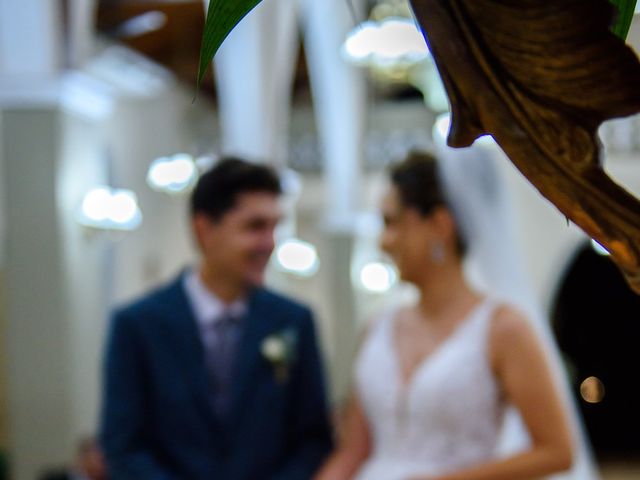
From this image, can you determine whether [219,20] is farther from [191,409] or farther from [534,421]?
[191,409]

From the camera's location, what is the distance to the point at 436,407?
3457 mm

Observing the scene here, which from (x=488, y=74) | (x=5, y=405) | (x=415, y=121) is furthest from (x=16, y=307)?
(x=488, y=74)

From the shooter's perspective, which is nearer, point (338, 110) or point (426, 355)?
point (426, 355)

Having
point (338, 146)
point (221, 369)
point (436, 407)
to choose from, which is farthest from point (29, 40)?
point (436, 407)

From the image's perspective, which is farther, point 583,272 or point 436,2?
point 583,272

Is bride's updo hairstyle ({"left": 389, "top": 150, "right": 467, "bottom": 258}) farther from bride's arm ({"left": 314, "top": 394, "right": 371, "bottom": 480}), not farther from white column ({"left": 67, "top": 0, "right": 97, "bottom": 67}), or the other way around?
white column ({"left": 67, "top": 0, "right": 97, "bottom": 67})

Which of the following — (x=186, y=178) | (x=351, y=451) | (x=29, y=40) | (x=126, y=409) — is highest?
(x=29, y=40)

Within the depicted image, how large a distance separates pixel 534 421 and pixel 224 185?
119 centimetres

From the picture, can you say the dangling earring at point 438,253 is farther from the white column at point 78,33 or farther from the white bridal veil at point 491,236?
the white column at point 78,33

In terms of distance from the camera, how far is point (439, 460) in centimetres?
350

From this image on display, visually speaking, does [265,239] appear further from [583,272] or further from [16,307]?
[583,272]

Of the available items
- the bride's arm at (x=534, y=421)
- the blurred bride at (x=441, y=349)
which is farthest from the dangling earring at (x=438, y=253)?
the bride's arm at (x=534, y=421)

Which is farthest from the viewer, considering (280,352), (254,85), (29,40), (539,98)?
(254,85)

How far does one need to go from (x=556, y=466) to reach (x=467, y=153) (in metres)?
1.00
